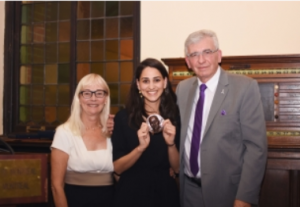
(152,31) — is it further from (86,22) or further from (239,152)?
(239,152)

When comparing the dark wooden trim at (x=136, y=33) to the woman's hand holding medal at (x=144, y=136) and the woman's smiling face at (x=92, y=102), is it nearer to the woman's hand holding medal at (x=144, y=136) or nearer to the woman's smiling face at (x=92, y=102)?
the woman's smiling face at (x=92, y=102)

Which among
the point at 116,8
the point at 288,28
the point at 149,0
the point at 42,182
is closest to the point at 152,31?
the point at 149,0

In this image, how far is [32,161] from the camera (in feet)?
8.07

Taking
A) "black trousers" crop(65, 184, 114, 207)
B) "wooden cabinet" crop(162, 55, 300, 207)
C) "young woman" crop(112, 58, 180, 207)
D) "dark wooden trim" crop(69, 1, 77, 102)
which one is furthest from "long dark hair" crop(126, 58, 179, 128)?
"dark wooden trim" crop(69, 1, 77, 102)

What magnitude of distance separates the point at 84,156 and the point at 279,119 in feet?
6.43

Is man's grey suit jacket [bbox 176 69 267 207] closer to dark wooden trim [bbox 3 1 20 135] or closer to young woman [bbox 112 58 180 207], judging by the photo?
young woman [bbox 112 58 180 207]

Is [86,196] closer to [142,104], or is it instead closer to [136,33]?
[142,104]

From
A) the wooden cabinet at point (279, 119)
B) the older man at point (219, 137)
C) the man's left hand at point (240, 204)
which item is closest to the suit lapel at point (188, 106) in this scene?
the older man at point (219, 137)

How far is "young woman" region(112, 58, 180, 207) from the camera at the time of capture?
2.29 metres

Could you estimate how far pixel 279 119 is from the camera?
11.0 ft

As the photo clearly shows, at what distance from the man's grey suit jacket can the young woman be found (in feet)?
0.80

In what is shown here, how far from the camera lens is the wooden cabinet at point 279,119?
316cm

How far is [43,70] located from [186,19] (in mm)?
2287

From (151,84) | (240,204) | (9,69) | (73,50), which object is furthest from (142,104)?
(9,69)
